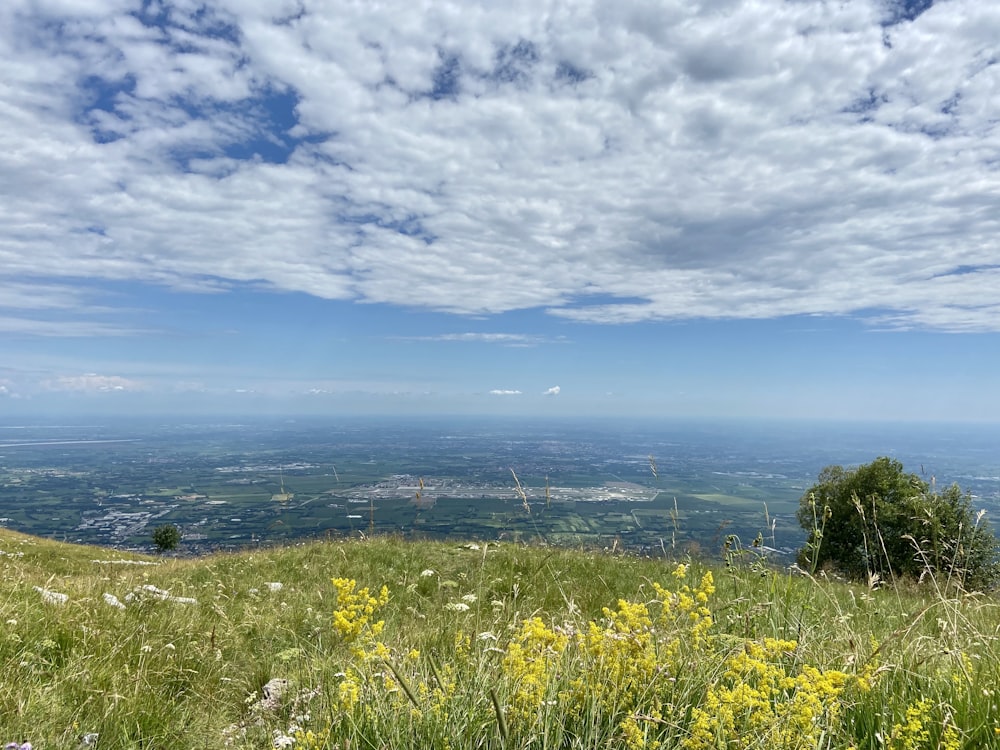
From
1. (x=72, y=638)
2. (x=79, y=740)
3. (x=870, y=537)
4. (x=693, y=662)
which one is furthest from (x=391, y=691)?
(x=870, y=537)

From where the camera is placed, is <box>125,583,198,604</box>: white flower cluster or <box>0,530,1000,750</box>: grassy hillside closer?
<box>0,530,1000,750</box>: grassy hillside

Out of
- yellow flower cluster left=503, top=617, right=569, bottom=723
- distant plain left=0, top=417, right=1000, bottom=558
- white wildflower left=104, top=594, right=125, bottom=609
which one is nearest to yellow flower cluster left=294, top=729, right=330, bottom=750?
yellow flower cluster left=503, top=617, right=569, bottom=723

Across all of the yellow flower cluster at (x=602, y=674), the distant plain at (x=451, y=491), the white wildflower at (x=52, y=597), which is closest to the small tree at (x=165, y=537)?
the distant plain at (x=451, y=491)

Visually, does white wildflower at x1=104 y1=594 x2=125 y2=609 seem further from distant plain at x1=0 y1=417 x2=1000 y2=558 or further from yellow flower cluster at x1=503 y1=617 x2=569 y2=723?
yellow flower cluster at x1=503 y1=617 x2=569 y2=723

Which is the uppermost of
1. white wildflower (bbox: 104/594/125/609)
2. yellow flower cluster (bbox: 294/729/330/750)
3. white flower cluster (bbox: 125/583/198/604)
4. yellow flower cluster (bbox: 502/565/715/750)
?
yellow flower cluster (bbox: 502/565/715/750)

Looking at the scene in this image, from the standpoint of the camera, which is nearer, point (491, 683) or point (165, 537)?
point (491, 683)

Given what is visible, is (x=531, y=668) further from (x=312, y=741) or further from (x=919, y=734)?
(x=919, y=734)

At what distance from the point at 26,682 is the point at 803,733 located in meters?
5.02

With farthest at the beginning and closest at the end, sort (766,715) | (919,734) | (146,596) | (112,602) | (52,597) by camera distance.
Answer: (146,596), (112,602), (52,597), (919,734), (766,715)

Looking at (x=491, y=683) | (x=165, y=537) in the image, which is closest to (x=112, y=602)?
(x=491, y=683)

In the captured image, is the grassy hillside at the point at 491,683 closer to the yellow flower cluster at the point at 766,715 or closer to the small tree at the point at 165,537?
the yellow flower cluster at the point at 766,715

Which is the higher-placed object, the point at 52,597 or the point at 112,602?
the point at 52,597

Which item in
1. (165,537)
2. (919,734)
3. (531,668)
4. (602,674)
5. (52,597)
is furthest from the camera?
(165,537)

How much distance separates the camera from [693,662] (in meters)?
3.77
